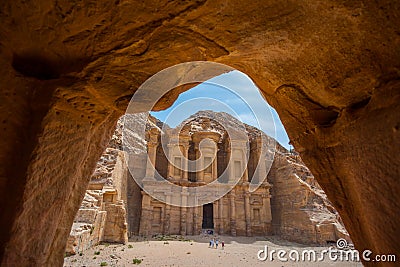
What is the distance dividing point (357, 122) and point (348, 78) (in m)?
0.44

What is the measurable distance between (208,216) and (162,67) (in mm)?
28955

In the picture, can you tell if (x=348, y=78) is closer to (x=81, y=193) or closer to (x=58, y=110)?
Result: (x=58, y=110)

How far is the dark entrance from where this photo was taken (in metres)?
29.1

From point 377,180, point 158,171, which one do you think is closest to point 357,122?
point 377,180

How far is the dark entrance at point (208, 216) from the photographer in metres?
29.1

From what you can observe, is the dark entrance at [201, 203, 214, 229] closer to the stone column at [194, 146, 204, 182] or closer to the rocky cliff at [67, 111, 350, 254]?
the stone column at [194, 146, 204, 182]

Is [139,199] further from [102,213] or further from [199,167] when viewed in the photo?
[102,213]

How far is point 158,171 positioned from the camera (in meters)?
31.4

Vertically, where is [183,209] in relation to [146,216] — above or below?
above

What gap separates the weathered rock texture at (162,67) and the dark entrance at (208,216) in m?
27.8

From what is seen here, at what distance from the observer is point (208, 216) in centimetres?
2955

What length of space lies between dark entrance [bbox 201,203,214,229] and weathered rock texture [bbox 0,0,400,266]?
27.8 metres

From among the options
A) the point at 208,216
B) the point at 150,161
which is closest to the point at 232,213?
the point at 208,216

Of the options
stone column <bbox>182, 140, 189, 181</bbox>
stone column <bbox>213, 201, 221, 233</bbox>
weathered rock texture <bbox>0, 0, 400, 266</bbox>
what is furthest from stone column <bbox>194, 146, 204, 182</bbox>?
weathered rock texture <bbox>0, 0, 400, 266</bbox>
